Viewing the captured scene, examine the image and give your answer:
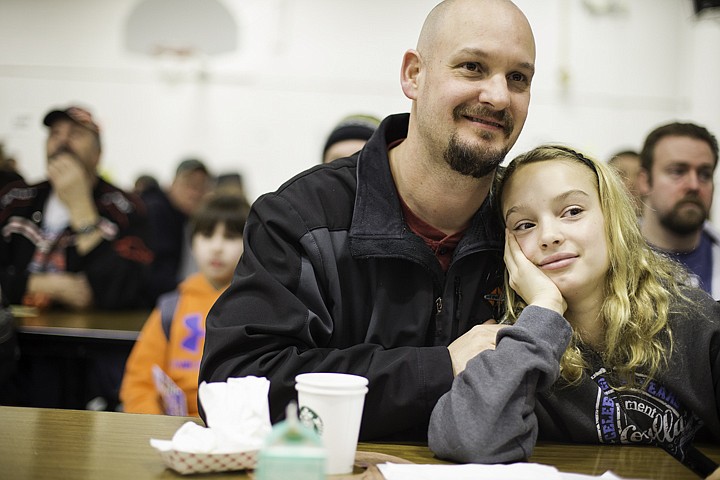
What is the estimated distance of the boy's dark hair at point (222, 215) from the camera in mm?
3518

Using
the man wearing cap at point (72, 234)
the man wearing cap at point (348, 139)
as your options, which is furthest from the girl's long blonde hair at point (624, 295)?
the man wearing cap at point (72, 234)

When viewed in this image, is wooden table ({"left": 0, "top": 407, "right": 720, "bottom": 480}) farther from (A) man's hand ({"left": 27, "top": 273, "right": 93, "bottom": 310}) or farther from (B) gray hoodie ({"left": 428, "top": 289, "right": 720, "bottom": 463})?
(A) man's hand ({"left": 27, "top": 273, "right": 93, "bottom": 310})

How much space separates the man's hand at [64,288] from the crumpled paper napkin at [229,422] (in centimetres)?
302

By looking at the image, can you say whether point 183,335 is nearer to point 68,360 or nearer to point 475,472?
point 68,360

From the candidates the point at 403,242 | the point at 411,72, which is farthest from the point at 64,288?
the point at 403,242

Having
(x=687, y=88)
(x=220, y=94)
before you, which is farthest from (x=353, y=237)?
(x=687, y=88)

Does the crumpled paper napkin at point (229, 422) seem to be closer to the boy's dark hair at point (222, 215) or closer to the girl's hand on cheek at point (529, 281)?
the girl's hand on cheek at point (529, 281)

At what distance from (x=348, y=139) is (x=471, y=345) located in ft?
6.52

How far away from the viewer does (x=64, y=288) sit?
13.8 feet

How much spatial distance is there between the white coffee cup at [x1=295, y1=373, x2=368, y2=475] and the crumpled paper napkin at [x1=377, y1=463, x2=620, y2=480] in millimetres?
73

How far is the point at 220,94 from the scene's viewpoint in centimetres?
691

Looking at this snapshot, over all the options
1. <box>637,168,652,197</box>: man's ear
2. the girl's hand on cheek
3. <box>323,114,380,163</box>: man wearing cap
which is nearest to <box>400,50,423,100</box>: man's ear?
the girl's hand on cheek

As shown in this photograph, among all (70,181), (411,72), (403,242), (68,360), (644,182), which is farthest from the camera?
(70,181)

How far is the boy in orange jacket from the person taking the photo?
319 centimetres
